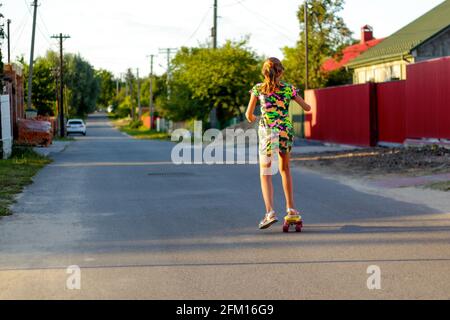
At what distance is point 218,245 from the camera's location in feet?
26.8

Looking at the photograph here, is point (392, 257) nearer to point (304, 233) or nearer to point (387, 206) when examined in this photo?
point (304, 233)

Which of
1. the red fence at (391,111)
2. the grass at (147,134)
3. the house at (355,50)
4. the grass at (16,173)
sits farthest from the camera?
the house at (355,50)

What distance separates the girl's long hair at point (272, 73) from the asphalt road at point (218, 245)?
1.56 metres

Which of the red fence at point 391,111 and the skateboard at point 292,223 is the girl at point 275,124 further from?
the red fence at point 391,111

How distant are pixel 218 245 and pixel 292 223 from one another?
1125mm

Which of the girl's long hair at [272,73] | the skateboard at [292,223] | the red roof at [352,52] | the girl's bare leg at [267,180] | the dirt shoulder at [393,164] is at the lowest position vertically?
the skateboard at [292,223]

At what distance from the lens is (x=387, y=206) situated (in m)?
11.2

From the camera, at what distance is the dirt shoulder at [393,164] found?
53.0 feet

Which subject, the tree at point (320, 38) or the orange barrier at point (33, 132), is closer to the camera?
the orange barrier at point (33, 132)

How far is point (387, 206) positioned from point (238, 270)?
483cm

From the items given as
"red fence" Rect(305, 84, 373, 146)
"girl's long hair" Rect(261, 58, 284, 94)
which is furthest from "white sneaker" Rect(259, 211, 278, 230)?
"red fence" Rect(305, 84, 373, 146)

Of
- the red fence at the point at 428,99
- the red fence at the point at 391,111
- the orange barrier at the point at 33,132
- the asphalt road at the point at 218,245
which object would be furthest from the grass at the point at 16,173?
the orange barrier at the point at 33,132

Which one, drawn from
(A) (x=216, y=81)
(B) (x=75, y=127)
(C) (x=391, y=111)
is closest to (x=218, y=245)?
(C) (x=391, y=111)
